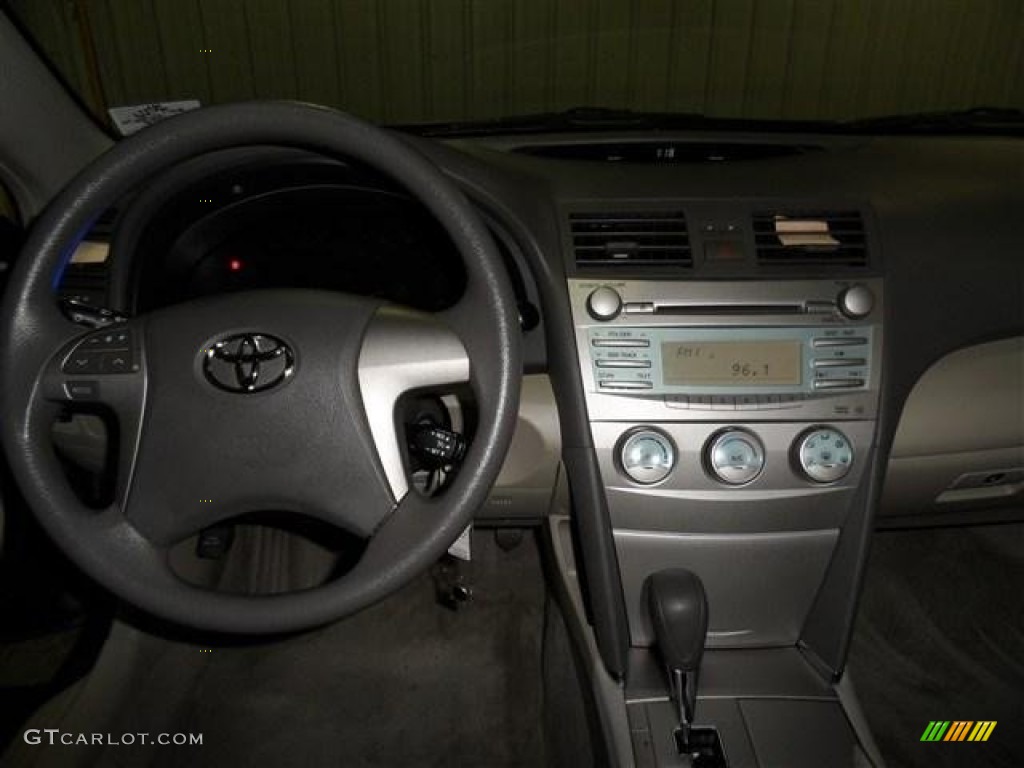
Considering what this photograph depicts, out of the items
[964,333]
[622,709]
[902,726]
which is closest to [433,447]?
[622,709]

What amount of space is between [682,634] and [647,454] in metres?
0.26

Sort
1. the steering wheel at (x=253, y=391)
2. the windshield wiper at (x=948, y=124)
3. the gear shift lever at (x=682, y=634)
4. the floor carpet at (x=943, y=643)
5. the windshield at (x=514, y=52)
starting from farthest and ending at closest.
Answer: the windshield at (x=514, y=52), the floor carpet at (x=943, y=643), the windshield wiper at (x=948, y=124), the gear shift lever at (x=682, y=634), the steering wheel at (x=253, y=391)

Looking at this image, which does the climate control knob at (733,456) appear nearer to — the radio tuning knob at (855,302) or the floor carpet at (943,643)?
the radio tuning knob at (855,302)

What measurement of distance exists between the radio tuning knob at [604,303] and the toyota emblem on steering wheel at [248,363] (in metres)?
0.44

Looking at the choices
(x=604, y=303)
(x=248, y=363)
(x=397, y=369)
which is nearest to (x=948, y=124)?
(x=604, y=303)

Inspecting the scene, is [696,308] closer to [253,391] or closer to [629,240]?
[629,240]

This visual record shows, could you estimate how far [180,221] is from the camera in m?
1.25

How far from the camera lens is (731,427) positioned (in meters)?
1.19

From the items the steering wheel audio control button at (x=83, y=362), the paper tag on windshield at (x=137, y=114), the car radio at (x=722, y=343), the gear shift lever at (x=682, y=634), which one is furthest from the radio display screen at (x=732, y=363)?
the paper tag on windshield at (x=137, y=114)

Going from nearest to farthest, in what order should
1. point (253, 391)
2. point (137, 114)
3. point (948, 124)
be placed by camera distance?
point (253, 391) < point (137, 114) < point (948, 124)

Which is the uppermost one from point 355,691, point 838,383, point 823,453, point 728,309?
point 728,309

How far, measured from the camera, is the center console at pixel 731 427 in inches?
46.2

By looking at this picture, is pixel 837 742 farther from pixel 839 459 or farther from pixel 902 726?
pixel 902 726

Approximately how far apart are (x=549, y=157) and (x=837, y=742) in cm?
99
